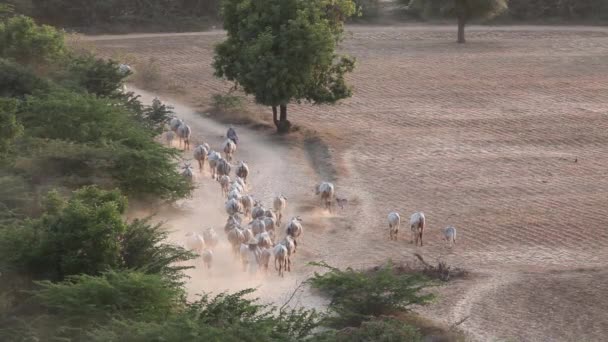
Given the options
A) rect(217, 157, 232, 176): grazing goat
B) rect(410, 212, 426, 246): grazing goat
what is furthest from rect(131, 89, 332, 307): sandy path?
rect(410, 212, 426, 246): grazing goat

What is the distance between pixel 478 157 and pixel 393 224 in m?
8.96

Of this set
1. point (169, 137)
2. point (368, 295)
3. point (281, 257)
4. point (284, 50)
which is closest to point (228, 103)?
point (284, 50)

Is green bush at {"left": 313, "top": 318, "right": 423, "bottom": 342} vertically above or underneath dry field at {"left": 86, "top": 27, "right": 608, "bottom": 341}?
above

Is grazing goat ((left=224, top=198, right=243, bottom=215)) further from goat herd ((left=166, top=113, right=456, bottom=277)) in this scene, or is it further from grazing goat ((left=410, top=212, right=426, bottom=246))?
grazing goat ((left=410, top=212, right=426, bottom=246))

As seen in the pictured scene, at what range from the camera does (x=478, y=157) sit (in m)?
35.7

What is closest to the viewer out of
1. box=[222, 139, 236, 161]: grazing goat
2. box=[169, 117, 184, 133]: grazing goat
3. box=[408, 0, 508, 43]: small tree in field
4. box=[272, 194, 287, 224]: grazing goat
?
box=[272, 194, 287, 224]: grazing goat

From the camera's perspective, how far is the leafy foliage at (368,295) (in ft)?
67.8

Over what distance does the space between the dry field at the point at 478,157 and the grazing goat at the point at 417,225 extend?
0.82ft

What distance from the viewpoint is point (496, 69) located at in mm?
47812

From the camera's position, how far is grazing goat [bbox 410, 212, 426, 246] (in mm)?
27062

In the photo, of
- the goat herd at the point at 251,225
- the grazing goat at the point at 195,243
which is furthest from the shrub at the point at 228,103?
the grazing goat at the point at 195,243

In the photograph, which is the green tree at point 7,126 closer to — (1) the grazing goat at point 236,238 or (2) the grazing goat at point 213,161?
(1) the grazing goat at point 236,238

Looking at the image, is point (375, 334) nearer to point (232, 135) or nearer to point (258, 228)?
point (258, 228)

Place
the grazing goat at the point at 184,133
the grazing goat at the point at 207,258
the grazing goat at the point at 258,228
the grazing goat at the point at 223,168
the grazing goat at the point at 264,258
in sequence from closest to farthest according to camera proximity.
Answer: the grazing goat at the point at 207,258 → the grazing goat at the point at 264,258 → the grazing goat at the point at 258,228 → the grazing goat at the point at 223,168 → the grazing goat at the point at 184,133
